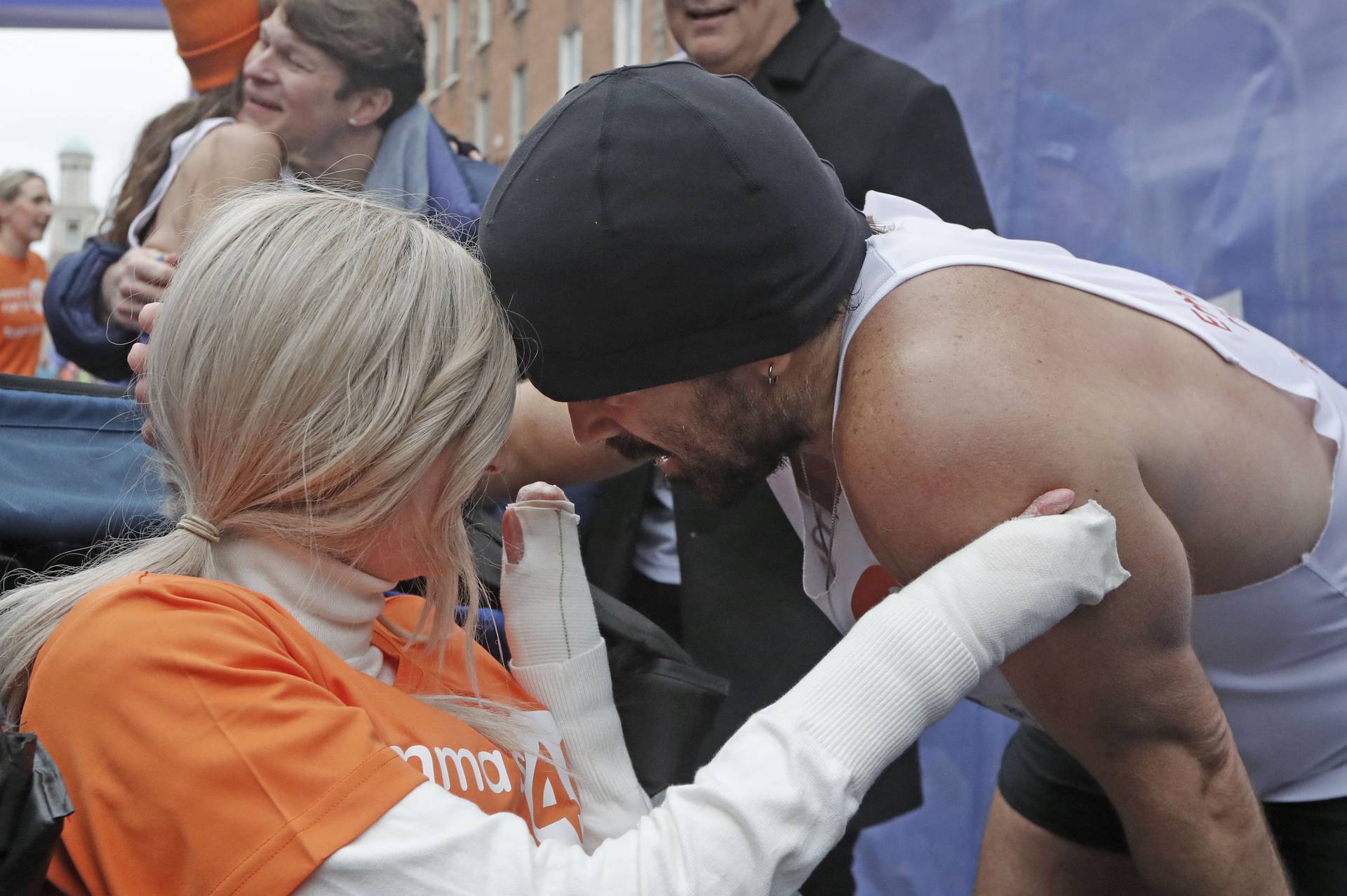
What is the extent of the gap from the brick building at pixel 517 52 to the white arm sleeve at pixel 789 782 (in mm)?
13371

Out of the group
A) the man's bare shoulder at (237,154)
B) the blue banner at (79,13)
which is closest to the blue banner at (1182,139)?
the man's bare shoulder at (237,154)

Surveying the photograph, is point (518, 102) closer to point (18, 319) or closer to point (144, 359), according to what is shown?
point (18, 319)

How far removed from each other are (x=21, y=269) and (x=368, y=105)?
167 inches

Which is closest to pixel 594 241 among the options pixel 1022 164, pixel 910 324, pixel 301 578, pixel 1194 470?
pixel 910 324

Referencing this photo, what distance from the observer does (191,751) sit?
0.99 m

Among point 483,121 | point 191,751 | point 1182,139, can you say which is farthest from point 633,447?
point 483,121

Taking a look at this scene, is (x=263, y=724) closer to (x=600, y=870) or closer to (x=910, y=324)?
(x=600, y=870)

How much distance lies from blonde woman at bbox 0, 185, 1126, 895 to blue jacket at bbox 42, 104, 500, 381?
0.84 m

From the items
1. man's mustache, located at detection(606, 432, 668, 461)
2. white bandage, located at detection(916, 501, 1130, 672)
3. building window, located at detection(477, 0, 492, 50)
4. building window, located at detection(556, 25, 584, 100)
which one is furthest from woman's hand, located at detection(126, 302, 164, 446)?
building window, located at detection(477, 0, 492, 50)

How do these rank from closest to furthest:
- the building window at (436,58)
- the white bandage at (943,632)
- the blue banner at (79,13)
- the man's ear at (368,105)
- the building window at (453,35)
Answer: the white bandage at (943,632)
the man's ear at (368,105)
the blue banner at (79,13)
the building window at (453,35)
the building window at (436,58)

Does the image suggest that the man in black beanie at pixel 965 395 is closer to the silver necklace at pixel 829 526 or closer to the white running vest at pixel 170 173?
the silver necklace at pixel 829 526

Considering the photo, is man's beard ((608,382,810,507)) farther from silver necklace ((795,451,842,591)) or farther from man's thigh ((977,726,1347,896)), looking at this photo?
man's thigh ((977,726,1347,896))

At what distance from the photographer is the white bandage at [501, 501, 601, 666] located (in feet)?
5.02

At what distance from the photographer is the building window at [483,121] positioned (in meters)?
23.5
